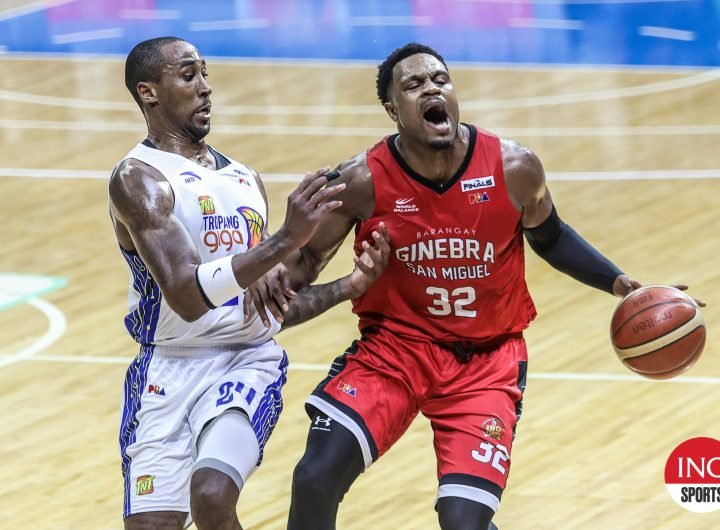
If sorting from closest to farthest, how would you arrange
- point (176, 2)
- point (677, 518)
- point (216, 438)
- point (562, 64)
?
point (216, 438) → point (677, 518) → point (562, 64) → point (176, 2)

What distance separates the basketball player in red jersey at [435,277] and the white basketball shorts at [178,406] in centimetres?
25

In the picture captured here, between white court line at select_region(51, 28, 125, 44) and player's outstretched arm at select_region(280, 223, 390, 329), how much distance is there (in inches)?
534

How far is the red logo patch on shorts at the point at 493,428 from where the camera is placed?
5590mm

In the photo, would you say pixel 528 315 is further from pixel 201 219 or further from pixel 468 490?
pixel 201 219

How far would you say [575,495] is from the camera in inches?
277

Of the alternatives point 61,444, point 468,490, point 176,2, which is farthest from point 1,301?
point 176,2

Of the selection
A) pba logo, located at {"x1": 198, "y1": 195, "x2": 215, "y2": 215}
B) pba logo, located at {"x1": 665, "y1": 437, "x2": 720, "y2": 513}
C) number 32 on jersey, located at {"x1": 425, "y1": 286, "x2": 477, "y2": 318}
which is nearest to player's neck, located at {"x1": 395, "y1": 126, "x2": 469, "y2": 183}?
number 32 on jersey, located at {"x1": 425, "y1": 286, "x2": 477, "y2": 318}

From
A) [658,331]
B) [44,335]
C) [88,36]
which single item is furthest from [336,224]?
[88,36]

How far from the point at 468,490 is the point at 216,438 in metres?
0.99

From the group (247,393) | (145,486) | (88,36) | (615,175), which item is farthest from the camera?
(88,36)

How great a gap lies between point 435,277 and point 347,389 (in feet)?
1.90

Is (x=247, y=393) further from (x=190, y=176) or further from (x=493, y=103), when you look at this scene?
(x=493, y=103)

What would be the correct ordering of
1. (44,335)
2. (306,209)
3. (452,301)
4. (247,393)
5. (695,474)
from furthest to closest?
(44,335) → (695,474) → (452,301) → (247,393) → (306,209)

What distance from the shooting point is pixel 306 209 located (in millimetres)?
5133
